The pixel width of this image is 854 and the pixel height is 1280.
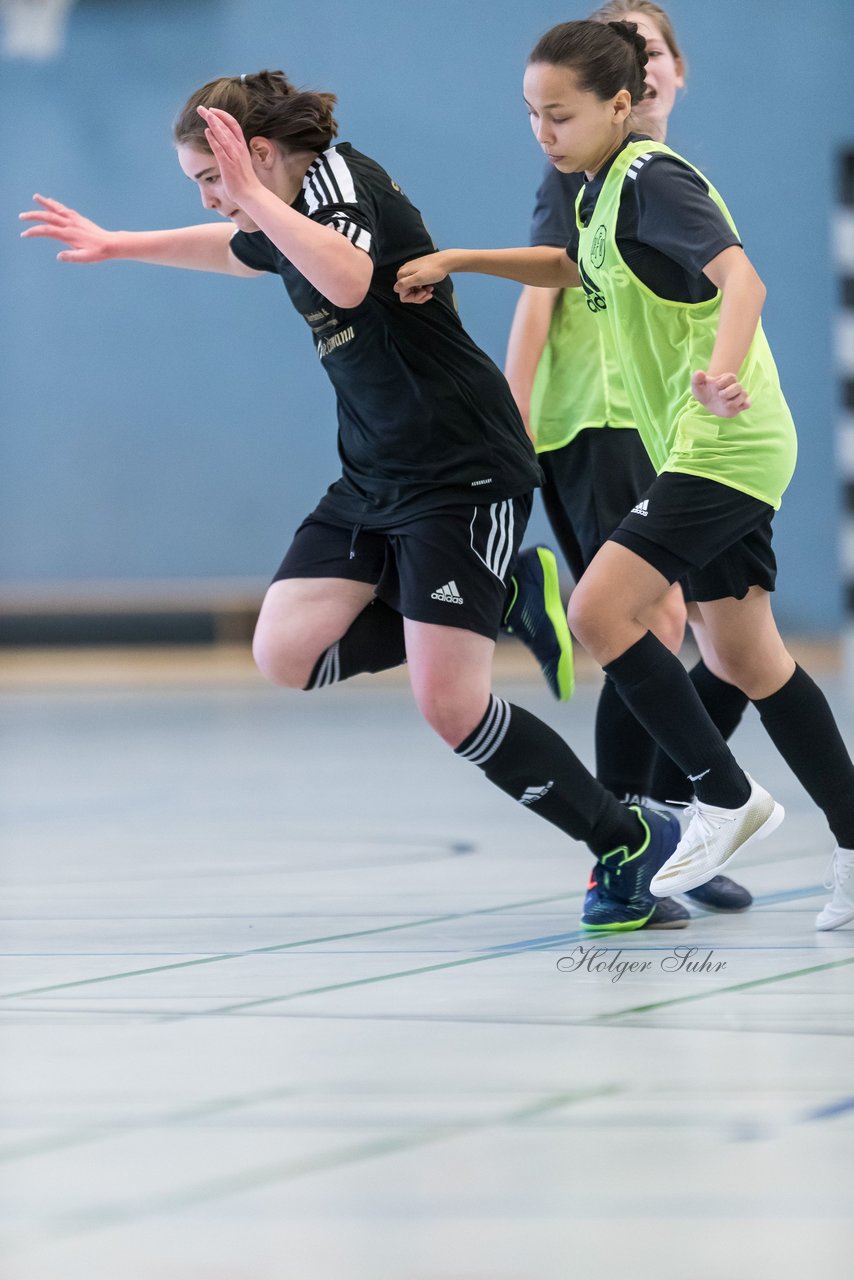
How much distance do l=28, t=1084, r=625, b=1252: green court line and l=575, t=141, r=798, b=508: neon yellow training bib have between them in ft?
3.51

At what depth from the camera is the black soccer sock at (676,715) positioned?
247 cm

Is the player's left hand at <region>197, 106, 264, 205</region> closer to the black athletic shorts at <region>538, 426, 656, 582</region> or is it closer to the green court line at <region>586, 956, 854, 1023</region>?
the black athletic shorts at <region>538, 426, 656, 582</region>

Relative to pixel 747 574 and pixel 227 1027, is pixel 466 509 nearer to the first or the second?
pixel 747 574

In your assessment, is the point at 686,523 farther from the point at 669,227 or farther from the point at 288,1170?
the point at 288,1170

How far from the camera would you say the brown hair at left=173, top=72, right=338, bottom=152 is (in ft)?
8.21

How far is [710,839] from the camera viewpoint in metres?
2.46

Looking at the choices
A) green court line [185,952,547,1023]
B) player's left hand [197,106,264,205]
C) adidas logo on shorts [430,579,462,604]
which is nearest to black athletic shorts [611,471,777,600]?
adidas logo on shorts [430,579,462,604]

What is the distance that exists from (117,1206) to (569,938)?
47.3 inches

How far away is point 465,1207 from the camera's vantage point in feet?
4.38

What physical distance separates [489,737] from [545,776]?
0.10 m

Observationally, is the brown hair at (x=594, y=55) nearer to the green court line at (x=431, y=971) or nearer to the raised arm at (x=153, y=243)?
the raised arm at (x=153, y=243)

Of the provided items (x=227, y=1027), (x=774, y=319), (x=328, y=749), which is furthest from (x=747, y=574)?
(x=774, y=319)

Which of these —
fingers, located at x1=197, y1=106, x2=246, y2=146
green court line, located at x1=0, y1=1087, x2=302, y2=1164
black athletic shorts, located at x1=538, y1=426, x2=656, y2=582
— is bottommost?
green court line, located at x1=0, y1=1087, x2=302, y2=1164

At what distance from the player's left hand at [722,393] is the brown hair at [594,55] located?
0.51m
